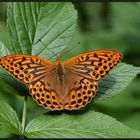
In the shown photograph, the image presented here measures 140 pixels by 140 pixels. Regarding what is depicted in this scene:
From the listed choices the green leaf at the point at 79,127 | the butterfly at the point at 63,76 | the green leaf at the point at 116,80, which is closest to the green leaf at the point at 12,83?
the butterfly at the point at 63,76

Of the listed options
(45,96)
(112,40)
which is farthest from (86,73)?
(112,40)

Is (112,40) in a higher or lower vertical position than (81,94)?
lower

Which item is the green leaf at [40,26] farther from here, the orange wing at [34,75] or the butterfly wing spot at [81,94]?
the butterfly wing spot at [81,94]

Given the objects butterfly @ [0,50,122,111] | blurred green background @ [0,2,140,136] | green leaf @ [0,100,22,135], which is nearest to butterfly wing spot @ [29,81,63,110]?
butterfly @ [0,50,122,111]

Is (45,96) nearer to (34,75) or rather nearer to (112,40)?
(34,75)

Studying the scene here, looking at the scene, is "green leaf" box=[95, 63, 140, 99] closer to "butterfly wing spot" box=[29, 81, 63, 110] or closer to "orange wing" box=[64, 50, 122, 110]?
"orange wing" box=[64, 50, 122, 110]

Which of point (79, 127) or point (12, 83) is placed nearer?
point (79, 127)
